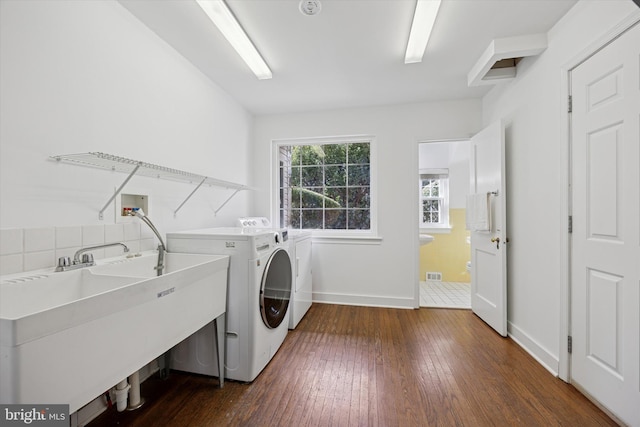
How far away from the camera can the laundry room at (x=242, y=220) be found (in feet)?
3.54

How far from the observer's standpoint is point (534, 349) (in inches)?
75.6

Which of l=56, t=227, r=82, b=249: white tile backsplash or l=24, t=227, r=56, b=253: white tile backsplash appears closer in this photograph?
l=24, t=227, r=56, b=253: white tile backsplash

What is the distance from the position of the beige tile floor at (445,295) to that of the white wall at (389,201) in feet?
1.33

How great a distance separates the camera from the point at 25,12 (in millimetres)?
1124

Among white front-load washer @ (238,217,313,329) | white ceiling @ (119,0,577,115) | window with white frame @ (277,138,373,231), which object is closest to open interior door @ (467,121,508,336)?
white ceiling @ (119,0,577,115)

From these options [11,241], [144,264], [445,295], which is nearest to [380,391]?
[144,264]

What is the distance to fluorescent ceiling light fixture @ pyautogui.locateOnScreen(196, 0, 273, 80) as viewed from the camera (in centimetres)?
153

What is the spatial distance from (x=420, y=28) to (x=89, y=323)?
2.36 metres

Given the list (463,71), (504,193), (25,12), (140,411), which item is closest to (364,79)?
(463,71)

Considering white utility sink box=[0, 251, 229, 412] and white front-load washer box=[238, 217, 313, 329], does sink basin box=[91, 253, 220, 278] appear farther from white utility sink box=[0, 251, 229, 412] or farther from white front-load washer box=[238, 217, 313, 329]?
white front-load washer box=[238, 217, 313, 329]

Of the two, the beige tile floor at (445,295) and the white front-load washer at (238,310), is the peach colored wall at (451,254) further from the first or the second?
the white front-load washer at (238,310)

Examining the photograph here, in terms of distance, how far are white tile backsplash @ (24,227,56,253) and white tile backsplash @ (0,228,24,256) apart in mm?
17

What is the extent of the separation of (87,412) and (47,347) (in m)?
0.99

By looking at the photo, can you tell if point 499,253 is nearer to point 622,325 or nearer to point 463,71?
point 622,325
